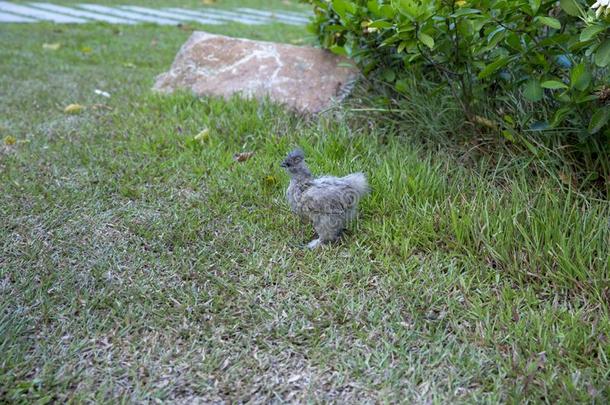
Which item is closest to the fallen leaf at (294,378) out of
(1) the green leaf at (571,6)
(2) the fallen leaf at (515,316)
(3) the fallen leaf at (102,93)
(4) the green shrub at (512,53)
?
(2) the fallen leaf at (515,316)

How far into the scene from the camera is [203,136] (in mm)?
3965

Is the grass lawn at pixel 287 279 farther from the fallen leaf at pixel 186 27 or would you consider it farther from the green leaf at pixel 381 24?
the fallen leaf at pixel 186 27

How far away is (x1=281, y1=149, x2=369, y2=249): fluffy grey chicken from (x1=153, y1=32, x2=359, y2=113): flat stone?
152cm

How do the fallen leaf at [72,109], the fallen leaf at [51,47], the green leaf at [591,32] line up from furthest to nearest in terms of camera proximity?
the fallen leaf at [51,47]
the fallen leaf at [72,109]
the green leaf at [591,32]

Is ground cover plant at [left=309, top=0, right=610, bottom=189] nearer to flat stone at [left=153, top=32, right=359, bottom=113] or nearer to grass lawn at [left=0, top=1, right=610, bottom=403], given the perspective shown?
grass lawn at [left=0, top=1, right=610, bottom=403]

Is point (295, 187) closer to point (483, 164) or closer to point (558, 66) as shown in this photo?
point (483, 164)

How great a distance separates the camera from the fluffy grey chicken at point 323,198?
2.71m

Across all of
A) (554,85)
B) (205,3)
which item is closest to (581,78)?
(554,85)

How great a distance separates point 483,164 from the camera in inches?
127

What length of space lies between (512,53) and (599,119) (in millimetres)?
561

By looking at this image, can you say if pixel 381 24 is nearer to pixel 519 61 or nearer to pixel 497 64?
pixel 497 64

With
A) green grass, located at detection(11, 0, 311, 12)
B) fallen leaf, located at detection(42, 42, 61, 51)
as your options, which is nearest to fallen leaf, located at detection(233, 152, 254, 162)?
fallen leaf, located at detection(42, 42, 61, 51)

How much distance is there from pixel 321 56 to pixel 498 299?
293 cm

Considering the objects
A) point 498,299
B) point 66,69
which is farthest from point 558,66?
point 66,69
